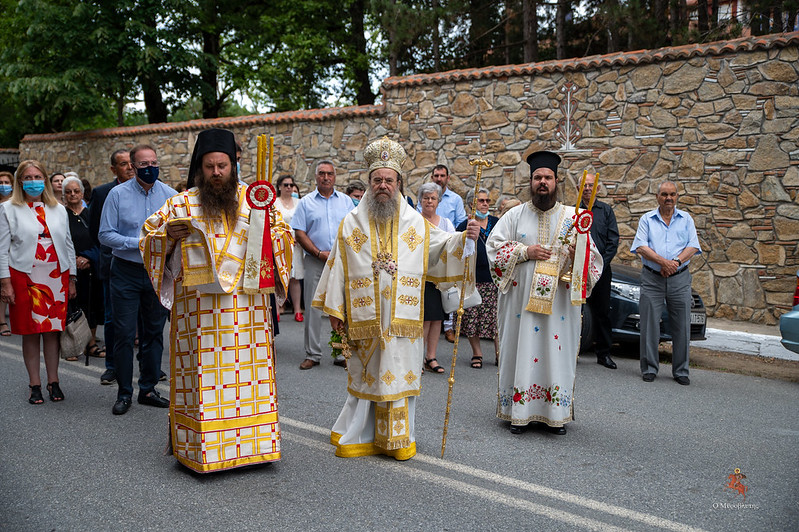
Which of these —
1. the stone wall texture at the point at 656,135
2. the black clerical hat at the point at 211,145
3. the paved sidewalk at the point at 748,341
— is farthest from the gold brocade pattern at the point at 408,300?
the stone wall texture at the point at 656,135

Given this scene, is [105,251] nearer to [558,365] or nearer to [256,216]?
[256,216]

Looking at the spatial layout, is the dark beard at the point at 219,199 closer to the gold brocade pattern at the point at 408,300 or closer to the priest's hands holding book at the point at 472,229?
the gold brocade pattern at the point at 408,300

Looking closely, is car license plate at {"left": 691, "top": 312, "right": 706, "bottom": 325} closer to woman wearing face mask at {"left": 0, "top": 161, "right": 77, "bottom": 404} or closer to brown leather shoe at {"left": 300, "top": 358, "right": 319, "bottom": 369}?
brown leather shoe at {"left": 300, "top": 358, "right": 319, "bottom": 369}

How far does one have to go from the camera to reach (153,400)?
6254 millimetres

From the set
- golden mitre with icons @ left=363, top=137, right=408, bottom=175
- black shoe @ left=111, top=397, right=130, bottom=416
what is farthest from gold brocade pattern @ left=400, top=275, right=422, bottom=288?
black shoe @ left=111, top=397, right=130, bottom=416

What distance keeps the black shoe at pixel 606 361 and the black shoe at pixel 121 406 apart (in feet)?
16.9

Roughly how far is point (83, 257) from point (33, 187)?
1673 millimetres

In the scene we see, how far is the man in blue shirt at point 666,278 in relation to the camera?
303 inches

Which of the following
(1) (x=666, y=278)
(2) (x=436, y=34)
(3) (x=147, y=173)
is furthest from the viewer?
(2) (x=436, y=34)

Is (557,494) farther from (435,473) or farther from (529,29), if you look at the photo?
(529,29)

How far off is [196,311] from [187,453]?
90 cm

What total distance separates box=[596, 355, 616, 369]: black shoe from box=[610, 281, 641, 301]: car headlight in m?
0.88

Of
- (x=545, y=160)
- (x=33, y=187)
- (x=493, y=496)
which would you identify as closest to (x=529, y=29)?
(x=545, y=160)

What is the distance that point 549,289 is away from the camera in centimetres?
564
